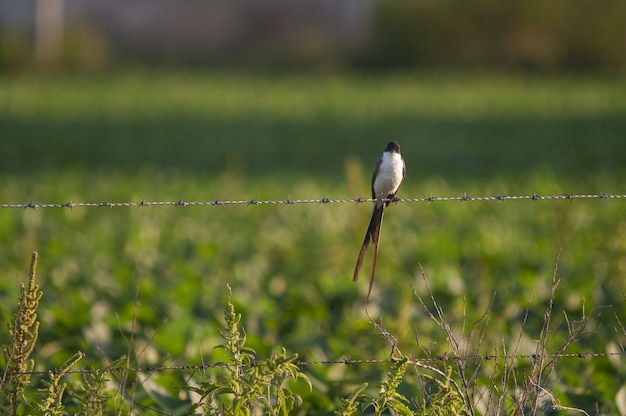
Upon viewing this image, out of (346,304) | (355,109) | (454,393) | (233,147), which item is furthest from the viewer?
(355,109)

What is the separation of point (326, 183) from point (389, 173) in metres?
10.4

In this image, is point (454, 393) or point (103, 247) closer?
point (454, 393)

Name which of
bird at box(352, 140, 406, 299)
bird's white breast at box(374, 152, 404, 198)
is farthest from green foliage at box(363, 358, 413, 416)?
bird's white breast at box(374, 152, 404, 198)

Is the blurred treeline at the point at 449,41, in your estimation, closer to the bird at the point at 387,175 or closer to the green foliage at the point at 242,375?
the bird at the point at 387,175

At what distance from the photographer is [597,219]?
1076 centimetres

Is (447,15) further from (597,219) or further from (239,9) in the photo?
Answer: (597,219)

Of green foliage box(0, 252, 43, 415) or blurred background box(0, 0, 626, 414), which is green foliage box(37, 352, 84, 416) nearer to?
green foliage box(0, 252, 43, 415)

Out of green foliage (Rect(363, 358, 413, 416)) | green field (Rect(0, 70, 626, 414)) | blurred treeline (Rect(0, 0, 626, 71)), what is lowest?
green foliage (Rect(363, 358, 413, 416))

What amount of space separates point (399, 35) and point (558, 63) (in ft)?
25.5

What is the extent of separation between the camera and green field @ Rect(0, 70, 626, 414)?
577cm

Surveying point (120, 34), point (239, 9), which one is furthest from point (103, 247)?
point (239, 9)

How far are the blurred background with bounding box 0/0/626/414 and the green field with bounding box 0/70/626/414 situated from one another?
1.4 inches

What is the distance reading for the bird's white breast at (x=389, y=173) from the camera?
4977mm

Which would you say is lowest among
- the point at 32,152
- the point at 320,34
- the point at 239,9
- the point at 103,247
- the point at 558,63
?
the point at 103,247
